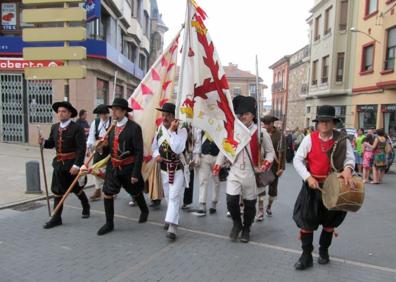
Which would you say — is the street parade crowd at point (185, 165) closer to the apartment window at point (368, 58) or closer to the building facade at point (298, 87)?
the apartment window at point (368, 58)

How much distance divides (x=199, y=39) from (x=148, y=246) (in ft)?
9.27

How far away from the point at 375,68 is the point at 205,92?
19001 millimetres

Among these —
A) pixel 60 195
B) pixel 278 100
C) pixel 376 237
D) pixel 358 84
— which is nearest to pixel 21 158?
pixel 60 195

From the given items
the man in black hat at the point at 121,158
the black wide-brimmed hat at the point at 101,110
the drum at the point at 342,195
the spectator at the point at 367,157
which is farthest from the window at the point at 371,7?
the drum at the point at 342,195

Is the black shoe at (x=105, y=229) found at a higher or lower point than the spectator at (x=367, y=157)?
lower

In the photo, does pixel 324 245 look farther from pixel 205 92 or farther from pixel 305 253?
pixel 205 92

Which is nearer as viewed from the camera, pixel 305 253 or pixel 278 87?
pixel 305 253

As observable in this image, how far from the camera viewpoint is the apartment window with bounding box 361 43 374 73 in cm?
2188

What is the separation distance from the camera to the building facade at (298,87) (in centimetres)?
3478

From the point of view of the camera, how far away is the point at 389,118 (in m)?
19.7

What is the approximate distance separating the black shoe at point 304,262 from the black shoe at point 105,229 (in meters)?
2.63

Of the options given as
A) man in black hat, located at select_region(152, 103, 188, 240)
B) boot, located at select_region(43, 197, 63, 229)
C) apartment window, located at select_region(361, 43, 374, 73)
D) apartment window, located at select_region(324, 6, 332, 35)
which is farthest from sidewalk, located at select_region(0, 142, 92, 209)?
apartment window, located at select_region(324, 6, 332, 35)

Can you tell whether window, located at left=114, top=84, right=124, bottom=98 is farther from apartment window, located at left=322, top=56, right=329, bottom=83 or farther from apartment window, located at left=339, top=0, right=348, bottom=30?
apartment window, located at left=339, top=0, right=348, bottom=30

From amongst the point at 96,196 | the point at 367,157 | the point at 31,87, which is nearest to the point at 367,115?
the point at 367,157
